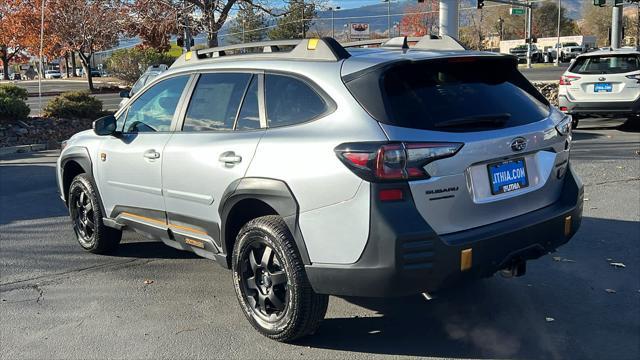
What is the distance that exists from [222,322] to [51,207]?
15.1 ft

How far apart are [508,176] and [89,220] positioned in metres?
3.93

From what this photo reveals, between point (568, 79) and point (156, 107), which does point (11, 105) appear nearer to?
point (156, 107)

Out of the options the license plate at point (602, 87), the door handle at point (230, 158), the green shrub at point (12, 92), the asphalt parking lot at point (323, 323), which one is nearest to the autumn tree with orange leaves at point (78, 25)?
the green shrub at point (12, 92)

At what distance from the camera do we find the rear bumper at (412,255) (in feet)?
10.7

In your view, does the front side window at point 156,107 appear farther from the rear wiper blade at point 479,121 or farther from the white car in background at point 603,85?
the white car in background at point 603,85

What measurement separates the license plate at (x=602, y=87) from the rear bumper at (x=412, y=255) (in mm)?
10236

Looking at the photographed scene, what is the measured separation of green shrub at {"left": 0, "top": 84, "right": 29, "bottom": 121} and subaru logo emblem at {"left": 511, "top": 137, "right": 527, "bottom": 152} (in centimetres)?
1441

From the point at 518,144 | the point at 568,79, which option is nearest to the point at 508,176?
the point at 518,144

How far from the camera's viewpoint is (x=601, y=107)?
12664mm

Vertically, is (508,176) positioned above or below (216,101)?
below

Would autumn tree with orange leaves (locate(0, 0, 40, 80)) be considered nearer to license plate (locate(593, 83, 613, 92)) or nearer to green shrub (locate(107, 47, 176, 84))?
green shrub (locate(107, 47, 176, 84))

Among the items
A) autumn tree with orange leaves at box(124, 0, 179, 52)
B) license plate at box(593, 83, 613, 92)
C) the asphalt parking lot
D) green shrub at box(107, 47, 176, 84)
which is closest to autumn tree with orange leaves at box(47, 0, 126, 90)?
green shrub at box(107, 47, 176, 84)

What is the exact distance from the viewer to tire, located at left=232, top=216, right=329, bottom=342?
3.68 meters

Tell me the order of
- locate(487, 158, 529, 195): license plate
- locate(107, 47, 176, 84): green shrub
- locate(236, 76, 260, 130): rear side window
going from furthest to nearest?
1. locate(107, 47, 176, 84): green shrub
2. locate(236, 76, 260, 130): rear side window
3. locate(487, 158, 529, 195): license plate
